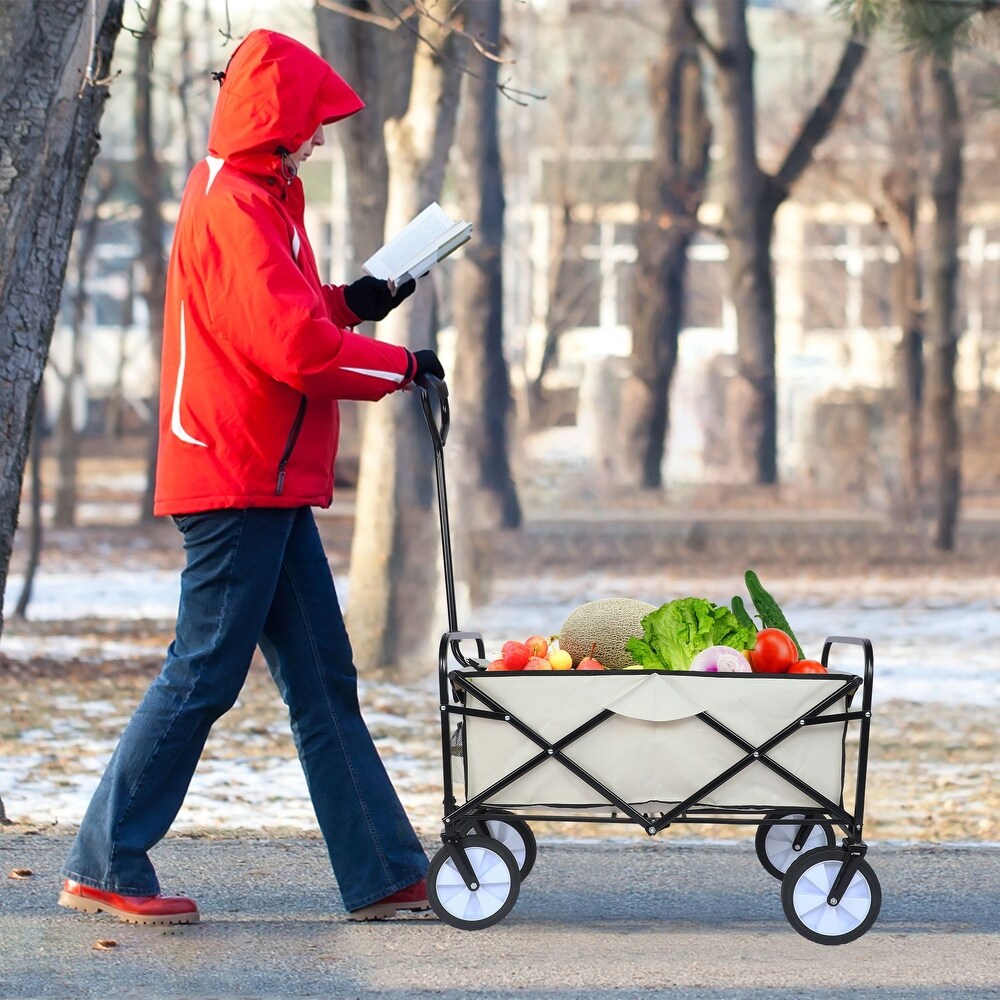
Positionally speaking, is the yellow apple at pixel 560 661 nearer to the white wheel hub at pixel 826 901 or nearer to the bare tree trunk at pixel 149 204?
the white wheel hub at pixel 826 901

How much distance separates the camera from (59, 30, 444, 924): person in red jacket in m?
4.18

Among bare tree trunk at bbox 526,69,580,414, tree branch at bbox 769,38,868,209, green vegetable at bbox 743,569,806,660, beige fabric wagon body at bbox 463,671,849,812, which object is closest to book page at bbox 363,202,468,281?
beige fabric wagon body at bbox 463,671,849,812

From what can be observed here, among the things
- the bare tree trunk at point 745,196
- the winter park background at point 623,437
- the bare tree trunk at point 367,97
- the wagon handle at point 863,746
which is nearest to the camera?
the wagon handle at point 863,746

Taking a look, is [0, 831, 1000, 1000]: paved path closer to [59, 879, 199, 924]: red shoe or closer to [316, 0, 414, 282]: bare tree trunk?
[59, 879, 199, 924]: red shoe

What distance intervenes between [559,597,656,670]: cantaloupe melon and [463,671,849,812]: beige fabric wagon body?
28 cm

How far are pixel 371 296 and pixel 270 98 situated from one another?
56 centimetres

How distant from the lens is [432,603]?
11.4 meters

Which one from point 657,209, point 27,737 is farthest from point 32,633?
point 657,209

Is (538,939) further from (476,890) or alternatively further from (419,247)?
(419,247)

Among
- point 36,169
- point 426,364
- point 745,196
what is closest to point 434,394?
point 426,364

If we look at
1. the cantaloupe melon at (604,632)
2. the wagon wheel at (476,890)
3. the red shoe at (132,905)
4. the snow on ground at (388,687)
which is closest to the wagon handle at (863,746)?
the cantaloupe melon at (604,632)

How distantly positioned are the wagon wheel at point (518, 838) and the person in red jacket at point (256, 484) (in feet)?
0.86

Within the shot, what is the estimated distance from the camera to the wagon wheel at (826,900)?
169 inches

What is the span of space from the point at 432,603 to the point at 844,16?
4.39 m
